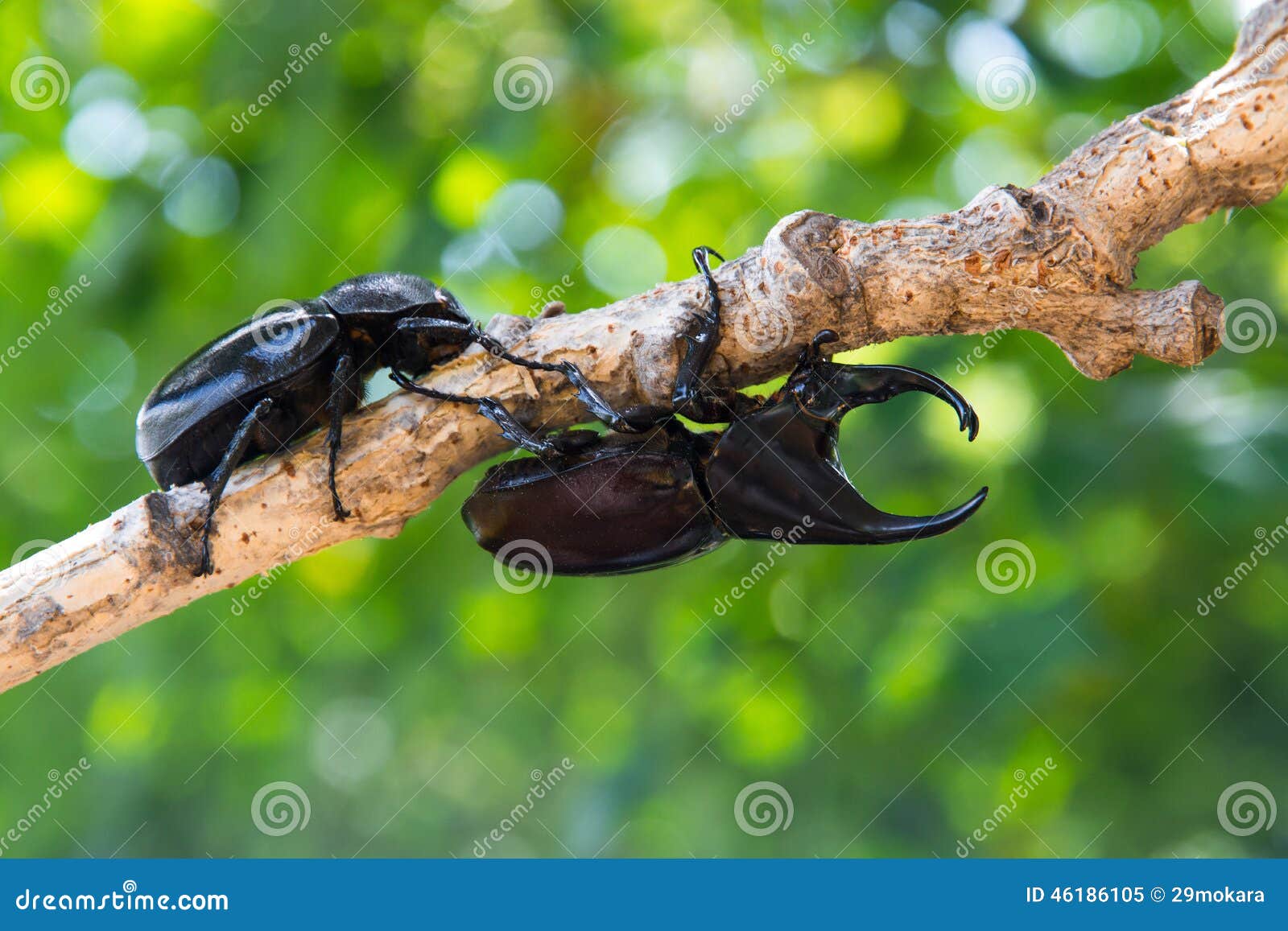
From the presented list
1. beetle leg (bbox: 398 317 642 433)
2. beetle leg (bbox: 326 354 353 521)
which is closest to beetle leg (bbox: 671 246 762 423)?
beetle leg (bbox: 398 317 642 433)

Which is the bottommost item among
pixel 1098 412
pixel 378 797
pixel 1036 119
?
pixel 378 797

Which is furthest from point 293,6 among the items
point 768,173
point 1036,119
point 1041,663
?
point 1041,663

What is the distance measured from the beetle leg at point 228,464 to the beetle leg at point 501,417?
32 centimetres

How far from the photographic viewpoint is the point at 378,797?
6.57 meters

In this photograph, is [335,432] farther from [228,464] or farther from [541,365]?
[541,365]

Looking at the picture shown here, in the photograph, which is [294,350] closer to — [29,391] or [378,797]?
[29,391]

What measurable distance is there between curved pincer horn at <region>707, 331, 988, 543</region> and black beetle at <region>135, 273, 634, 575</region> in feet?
1.08

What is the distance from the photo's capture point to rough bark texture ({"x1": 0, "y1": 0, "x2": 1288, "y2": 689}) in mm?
1921

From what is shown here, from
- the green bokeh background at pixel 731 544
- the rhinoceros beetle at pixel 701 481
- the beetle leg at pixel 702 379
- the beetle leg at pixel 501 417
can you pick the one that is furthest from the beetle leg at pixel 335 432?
the green bokeh background at pixel 731 544

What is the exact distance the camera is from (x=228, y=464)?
2246 mm

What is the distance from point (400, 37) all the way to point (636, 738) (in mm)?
3006

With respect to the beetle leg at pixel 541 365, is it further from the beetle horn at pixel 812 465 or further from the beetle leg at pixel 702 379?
the beetle horn at pixel 812 465

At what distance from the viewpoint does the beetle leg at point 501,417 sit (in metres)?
2.20

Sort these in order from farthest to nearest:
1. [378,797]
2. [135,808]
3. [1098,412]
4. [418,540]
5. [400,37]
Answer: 1. [378,797]
2. [135,808]
3. [418,540]
4. [400,37]
5. [1098,412]
